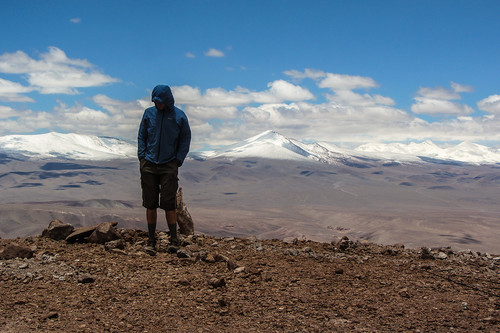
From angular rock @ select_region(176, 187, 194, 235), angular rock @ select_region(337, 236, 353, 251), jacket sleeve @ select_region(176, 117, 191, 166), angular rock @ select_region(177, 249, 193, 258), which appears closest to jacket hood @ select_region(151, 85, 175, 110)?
jacket sleeve @ select_region(176, 117, 191, 166)

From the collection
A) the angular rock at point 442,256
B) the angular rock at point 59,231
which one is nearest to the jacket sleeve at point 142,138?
the angular rock at point 59,231

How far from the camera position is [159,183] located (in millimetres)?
7336

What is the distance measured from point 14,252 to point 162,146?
2.40 meters

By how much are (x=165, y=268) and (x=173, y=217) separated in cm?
149

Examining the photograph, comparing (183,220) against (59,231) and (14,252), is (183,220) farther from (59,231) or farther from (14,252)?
(14,252)

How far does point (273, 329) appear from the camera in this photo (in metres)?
4.26

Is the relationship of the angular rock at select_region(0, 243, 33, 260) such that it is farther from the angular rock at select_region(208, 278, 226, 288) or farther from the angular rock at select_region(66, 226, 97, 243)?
the angular rock at select_region(208, 278, 226, 288)

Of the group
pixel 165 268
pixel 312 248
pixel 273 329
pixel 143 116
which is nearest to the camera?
pixel 273 329

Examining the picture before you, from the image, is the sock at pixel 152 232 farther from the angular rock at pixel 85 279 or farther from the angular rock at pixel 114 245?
the angular rock at pixel 85 279

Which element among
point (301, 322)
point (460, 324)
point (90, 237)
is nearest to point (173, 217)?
point (90, 237)

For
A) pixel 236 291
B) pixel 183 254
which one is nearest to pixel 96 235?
pixel 183 254

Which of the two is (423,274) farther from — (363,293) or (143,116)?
(143,116)

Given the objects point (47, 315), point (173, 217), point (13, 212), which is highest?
point (173, 217)

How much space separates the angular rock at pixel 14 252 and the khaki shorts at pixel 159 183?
173 centimetres
